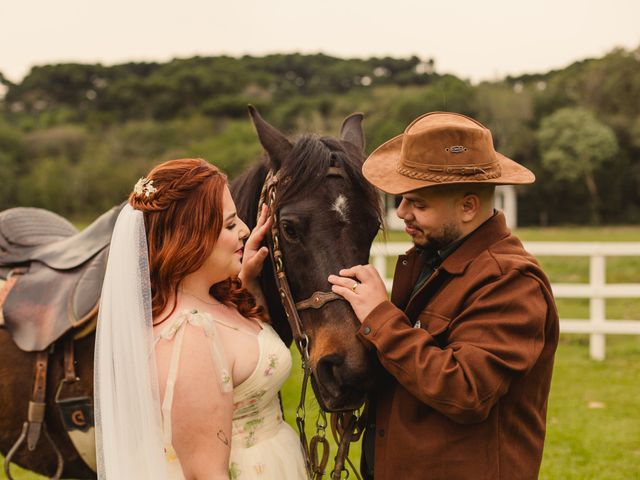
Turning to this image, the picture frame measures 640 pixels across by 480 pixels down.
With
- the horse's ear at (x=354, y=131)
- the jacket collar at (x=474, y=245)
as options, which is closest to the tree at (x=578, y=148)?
the horse's ear at (x=354, y=131)

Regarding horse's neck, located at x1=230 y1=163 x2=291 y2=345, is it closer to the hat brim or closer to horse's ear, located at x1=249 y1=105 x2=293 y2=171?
horse's ear, located at x1=249 y1=105 x2=293 y2=171

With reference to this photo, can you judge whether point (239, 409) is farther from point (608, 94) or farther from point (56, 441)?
point (608, 94)

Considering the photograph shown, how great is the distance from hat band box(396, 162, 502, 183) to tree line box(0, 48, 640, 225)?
15.0 metres

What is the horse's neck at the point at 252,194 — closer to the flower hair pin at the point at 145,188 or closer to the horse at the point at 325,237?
the horse at the point at 325,237

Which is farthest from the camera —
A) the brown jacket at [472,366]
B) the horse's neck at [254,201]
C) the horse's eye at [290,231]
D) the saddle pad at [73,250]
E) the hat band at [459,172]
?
the saddle pad at [73,250]

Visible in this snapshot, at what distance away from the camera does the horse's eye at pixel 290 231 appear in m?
2.38

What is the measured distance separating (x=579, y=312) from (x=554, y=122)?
131 feet

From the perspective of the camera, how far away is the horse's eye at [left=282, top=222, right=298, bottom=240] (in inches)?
93.6

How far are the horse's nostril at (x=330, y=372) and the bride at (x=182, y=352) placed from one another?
0.42ft

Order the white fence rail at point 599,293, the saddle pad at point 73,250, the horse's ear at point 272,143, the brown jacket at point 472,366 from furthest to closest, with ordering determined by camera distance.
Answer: the white fence rail at point 599,293
the saddle pad at point 73,250
the horse's ear at point 272,143
the brown jacket at point 472,366

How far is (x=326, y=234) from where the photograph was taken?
2.29m

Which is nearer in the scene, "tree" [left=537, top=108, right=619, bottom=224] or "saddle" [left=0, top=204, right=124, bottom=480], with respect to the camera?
"saddle" [left=0, top=204, right=124, bottom=480]

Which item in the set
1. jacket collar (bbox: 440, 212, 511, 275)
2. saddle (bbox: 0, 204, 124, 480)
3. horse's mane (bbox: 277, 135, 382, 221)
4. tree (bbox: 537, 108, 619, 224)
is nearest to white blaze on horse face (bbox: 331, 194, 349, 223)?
horse's mane (bbox: 277, 135, 382, 221)

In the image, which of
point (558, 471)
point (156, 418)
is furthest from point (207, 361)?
point (558, 471)
